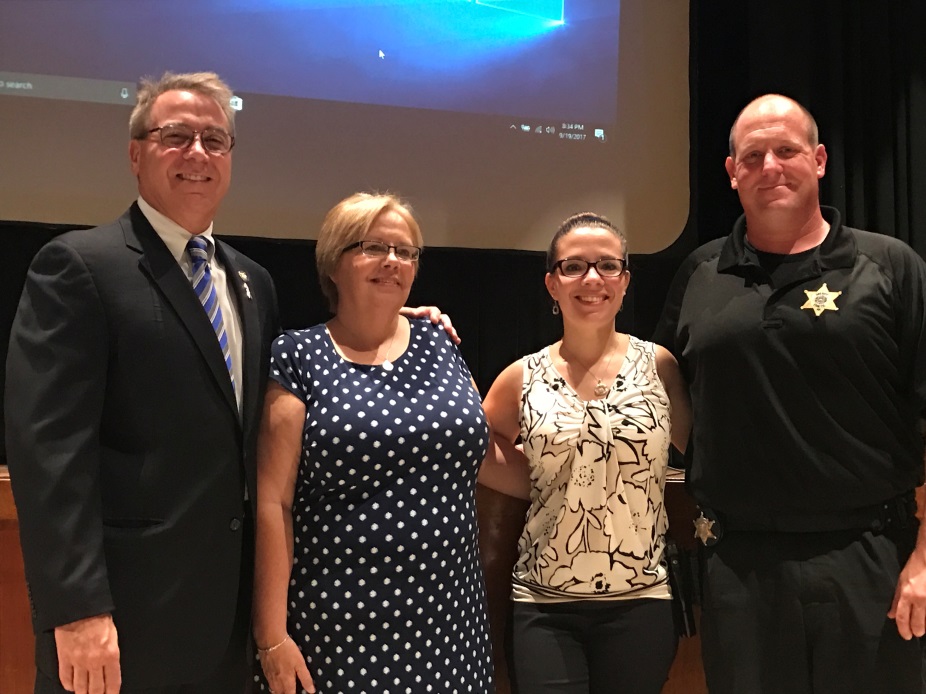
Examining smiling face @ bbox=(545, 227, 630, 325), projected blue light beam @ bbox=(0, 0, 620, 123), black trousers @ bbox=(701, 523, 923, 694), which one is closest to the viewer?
black trousers @ bbox=(701, 523, 923, 694)

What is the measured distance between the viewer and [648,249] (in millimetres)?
3963

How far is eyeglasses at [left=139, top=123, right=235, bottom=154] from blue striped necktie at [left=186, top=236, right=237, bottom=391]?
0.18m

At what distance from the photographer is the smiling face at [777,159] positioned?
6.47 feet

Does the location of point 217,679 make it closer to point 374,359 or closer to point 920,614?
point 374,359

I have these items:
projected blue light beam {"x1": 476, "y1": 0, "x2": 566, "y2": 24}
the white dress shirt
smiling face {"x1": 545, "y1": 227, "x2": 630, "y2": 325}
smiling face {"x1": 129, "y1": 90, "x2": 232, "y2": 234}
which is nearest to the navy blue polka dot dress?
the white dress shirt

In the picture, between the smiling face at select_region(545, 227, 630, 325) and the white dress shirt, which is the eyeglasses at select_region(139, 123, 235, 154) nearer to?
the white dress shirt

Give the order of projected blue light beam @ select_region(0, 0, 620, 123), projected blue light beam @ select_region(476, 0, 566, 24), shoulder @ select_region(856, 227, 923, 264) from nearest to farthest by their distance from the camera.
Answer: shoulder @ select_region(856, 227, 923, 264)
projected blue light beam @ select_region(0, 0, 620, 123)
projected blue light beam @ select_region(476, 0, 566, 24)

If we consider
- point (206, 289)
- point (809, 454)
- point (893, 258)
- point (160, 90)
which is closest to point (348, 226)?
point (206, 289)

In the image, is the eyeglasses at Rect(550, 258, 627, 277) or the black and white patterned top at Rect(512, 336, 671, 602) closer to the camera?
the black and white patterned top at Rect(512, 336, 671, 602)

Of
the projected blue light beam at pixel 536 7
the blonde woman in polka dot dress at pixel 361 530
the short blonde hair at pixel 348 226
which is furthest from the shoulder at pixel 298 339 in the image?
the projected blue light beam at pixel 536 7

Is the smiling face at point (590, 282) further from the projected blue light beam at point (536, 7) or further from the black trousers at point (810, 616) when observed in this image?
the projected blue light beam at point (536, 7)

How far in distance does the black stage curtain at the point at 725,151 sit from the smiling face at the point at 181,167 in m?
1.76

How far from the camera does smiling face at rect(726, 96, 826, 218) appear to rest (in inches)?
77.6

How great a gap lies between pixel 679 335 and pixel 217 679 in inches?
52.4
